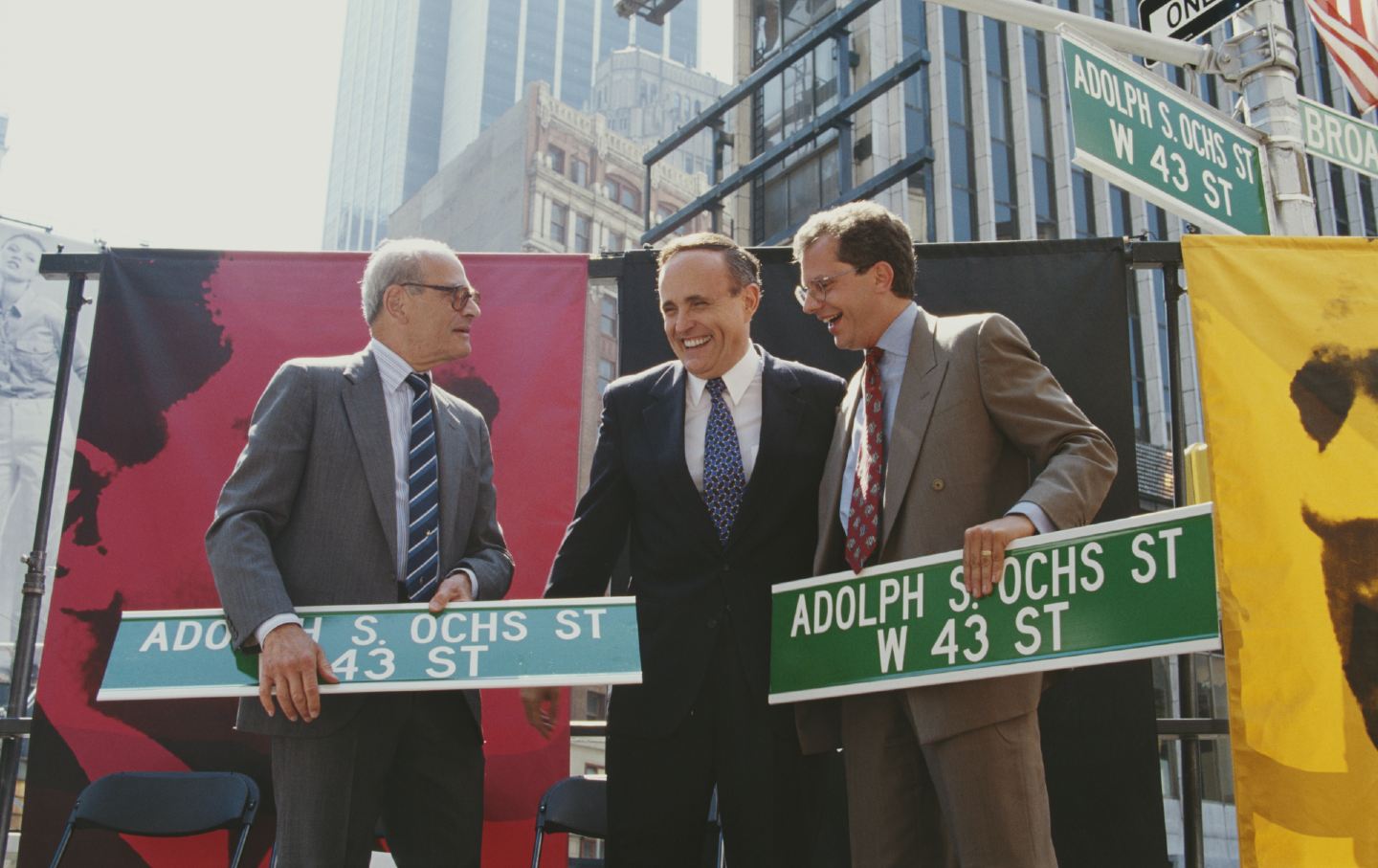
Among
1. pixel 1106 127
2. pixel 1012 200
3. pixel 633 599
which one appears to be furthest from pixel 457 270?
pixel 1012 200

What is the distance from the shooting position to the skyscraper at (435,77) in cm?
12912

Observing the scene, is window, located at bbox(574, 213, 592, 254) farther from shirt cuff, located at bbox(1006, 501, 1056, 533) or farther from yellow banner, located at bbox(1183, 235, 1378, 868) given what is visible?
shirt cuff, located at bbox(1006, 501, 1056, 533)

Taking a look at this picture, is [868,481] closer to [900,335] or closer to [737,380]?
[900,335]

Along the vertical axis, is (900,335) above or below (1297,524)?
above

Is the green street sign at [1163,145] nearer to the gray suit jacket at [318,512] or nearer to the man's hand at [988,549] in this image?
the man's hand at [988,549]

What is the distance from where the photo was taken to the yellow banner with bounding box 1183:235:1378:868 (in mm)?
3951

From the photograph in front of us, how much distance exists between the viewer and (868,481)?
10.2 ft

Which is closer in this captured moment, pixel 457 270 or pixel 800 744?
pixel 800 744

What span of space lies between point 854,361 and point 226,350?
2.56m

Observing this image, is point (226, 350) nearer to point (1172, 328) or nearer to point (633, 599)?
point (633, 599)

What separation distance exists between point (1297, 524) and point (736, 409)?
2116mm

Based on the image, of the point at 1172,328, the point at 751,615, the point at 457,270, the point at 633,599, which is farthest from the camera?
the point at 1172,328

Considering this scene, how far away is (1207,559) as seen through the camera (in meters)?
2.56

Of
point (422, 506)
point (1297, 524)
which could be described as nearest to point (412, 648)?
point (422, 506)
